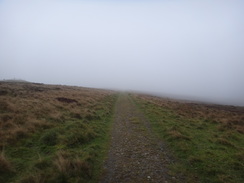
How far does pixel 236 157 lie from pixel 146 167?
575cm

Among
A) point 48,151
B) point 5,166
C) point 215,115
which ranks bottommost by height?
point 48,151

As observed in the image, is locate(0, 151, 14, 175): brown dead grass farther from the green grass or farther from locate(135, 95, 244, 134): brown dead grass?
locate(135, 95, 244, 134): brown dead grass

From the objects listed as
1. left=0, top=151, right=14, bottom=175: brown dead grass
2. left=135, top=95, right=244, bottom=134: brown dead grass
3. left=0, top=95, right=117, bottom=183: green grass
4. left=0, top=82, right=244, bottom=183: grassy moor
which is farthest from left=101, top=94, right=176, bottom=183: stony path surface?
left=135, top=95, right=244, bottom=134: brown dead grass

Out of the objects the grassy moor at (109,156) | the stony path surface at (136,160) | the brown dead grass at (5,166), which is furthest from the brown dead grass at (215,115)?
the brown dead grass at (5,166)

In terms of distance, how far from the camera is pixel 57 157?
7586 mm

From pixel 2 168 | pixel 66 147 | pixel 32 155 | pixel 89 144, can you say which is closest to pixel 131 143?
pixel 89 144

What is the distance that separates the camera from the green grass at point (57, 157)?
6.24 meters

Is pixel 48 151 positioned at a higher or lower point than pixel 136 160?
lower

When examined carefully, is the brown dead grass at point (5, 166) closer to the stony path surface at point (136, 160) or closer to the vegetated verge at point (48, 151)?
the vegetated verge at point (48, 151)

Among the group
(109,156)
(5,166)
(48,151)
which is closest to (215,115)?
(109,156)

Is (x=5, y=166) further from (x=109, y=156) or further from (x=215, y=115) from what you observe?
(x=215, y=115)

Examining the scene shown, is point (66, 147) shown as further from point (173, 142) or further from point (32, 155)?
point (173, 142)

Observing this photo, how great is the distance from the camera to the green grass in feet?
20.5

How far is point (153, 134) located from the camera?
12859 millimetres
